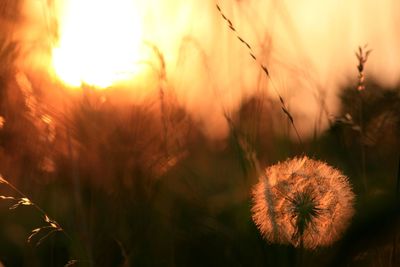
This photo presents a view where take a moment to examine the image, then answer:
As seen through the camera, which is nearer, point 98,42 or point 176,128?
point 176,128

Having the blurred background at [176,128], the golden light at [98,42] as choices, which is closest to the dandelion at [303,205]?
the blurred background at [176,128]

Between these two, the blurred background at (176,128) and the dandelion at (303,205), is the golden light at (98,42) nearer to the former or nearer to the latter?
the blurred background at (176,128)

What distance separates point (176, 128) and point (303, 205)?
2.67 feet

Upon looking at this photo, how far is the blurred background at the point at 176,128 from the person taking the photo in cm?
162

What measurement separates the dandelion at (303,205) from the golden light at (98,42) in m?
0.84

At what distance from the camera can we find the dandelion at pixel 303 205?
136cm

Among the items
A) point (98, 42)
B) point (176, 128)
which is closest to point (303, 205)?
point (176, 128)

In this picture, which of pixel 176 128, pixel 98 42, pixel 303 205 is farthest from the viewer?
pixel 98 42

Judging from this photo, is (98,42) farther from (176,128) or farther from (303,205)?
(303,205)

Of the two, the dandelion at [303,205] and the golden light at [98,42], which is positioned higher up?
the golden light at [98,42]

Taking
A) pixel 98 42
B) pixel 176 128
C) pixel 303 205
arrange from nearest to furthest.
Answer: pixel 303 205, pixel 176 128, pixel 98 42

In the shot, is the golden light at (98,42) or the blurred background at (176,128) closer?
the blurred background at (176,128)

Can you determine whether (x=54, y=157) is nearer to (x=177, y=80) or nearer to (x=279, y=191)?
(x=177, y=80)

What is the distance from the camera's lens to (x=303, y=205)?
138cm
